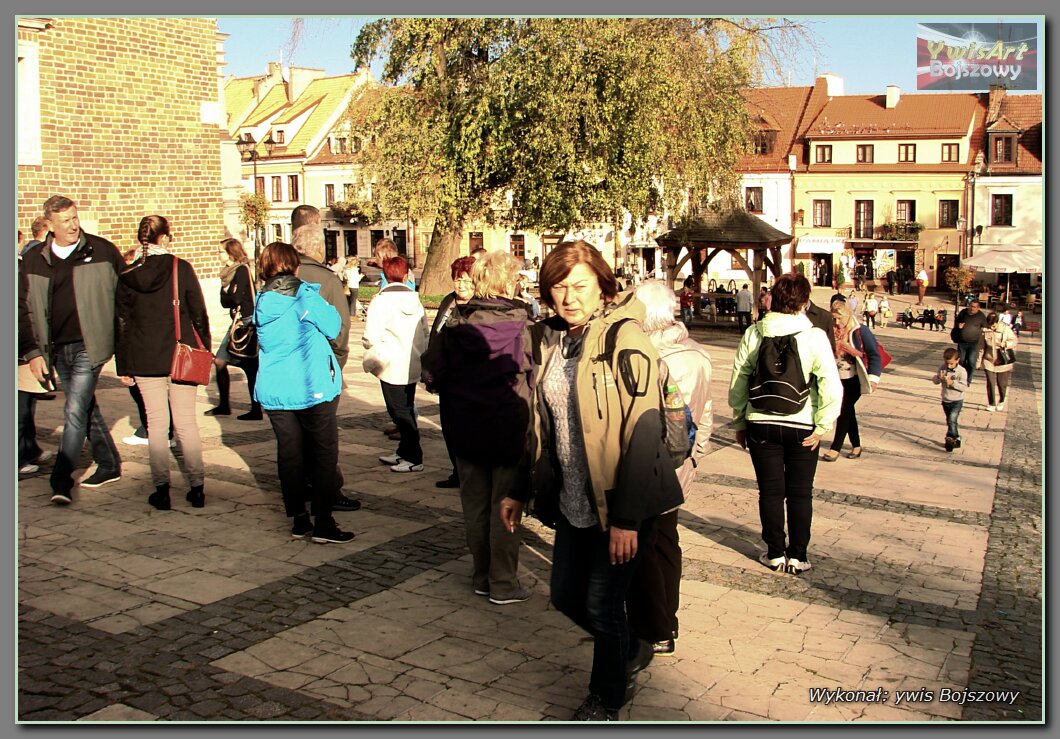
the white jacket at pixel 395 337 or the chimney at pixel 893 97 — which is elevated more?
the chimney at pixel 893 97

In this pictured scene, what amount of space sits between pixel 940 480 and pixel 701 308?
22.1 metres

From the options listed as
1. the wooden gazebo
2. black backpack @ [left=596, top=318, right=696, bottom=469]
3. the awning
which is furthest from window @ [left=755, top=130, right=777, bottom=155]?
black backpack @ [left=596, top=318, right=696, bottom=469]

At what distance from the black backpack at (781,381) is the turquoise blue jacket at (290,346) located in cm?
257

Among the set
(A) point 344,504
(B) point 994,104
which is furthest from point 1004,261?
(A) point 344,504

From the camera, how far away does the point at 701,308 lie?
31.2 metres

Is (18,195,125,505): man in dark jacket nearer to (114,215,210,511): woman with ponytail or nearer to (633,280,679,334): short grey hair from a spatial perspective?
(114,215,210,511): woman with ponytail

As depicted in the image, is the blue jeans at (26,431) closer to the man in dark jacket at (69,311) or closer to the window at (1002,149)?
the man in dark jacket at (69,311)

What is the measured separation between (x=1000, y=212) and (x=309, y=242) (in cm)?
5203

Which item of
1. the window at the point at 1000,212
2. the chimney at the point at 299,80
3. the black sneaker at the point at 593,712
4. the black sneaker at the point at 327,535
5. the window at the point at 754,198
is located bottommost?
the black sneaker at the point at 593,712

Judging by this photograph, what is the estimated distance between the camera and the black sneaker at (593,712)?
4262mm

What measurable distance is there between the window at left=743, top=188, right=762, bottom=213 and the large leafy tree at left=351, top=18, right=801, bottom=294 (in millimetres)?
30032

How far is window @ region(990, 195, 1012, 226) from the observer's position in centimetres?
5253

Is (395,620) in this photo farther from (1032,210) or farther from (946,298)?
(1032,210)

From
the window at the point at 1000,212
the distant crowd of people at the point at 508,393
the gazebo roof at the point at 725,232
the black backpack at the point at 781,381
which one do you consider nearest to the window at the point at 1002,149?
the window at the point at 1000,212
